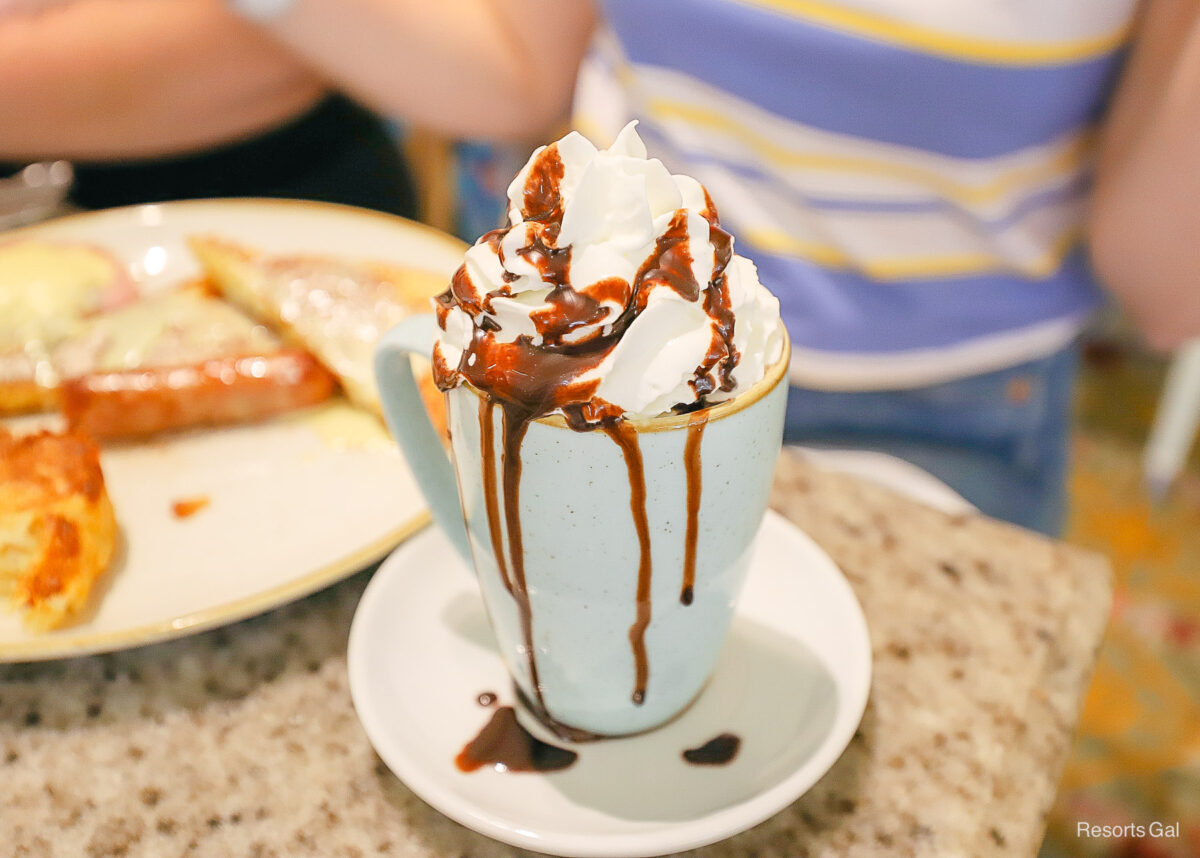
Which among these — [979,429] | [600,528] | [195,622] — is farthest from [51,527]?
[979,429]

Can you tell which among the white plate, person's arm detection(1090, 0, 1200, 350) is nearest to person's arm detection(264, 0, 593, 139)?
the white plate

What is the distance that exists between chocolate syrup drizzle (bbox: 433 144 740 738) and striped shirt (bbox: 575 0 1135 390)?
497 millimetres

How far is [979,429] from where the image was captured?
3.36 ft

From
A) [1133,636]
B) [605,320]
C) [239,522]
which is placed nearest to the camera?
[605,320]

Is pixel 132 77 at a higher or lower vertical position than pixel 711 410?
lower

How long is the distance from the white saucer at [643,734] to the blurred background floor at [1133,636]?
3.45 ft

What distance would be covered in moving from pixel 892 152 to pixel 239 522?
28.0 inches

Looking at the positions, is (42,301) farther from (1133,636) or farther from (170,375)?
(1133,636)

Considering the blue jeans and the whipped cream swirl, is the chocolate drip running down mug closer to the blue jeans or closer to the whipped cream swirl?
the whipped cream swirl

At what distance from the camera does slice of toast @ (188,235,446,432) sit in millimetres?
945

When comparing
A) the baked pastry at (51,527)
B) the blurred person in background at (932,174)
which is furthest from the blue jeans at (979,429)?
the baked pastry at (51,527)

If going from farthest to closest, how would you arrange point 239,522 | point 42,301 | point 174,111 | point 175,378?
1. point 174,111
2. point 42,301
3. point 175,378
4. point 239,522

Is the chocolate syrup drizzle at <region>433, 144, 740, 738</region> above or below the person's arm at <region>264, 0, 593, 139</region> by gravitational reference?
above

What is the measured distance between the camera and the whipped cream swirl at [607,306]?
1.40ft
